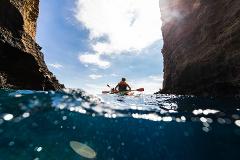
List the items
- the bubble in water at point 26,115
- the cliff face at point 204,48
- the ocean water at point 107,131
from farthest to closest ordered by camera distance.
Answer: the cliff face at point 204,48 < the bubble in water at point 26,115 < the ocean water at point 107,131

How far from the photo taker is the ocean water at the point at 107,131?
6.71 m

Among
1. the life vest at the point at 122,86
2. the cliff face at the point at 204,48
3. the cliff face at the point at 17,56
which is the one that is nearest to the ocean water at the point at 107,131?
the cliff face at the point at 17,56

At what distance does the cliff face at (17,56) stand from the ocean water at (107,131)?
8.27m

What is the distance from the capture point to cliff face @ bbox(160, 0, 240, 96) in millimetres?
25297

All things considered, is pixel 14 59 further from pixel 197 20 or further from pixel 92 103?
pixel 197 20

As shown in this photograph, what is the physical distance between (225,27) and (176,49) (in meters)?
12.8

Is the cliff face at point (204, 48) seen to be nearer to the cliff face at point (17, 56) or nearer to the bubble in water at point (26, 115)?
the cliff face at point (17, 56)

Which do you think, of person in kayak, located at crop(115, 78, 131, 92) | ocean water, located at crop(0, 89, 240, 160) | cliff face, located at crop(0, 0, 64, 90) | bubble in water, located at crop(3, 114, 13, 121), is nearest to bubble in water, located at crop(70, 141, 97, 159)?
ocean water, located at crop(0, 89, 240, 160)

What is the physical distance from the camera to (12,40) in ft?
56.0

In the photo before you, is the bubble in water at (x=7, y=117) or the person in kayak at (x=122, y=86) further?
the person in kayak at (x=122, y=86)

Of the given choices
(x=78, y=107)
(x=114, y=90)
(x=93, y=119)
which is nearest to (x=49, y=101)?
Answer: (x=78, y=107)

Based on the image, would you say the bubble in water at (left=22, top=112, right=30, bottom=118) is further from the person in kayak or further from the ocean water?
the person in kayak

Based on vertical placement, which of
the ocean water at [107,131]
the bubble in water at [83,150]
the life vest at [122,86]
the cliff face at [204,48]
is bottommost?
the bubble in water at [83,150]

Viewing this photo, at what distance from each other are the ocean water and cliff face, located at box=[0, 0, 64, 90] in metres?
8.27
